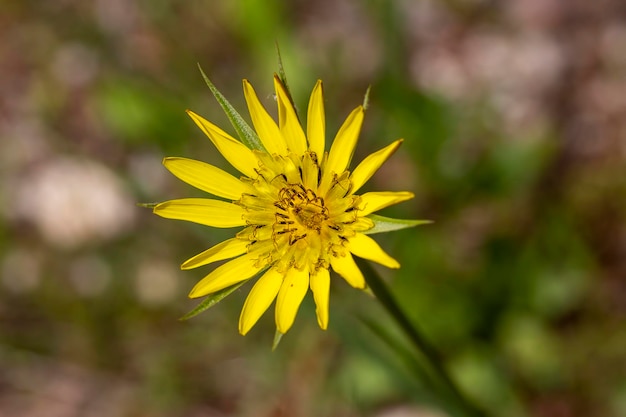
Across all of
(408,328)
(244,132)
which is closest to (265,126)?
(244,132)

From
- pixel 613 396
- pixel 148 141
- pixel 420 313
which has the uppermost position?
pixel 148 141

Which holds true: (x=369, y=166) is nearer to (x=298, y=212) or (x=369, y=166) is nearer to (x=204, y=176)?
(x=298, y=212)

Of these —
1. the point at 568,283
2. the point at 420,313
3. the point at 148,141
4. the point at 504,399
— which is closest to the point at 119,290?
Answer: the point at 148,141

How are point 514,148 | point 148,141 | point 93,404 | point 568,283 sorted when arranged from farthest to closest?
point 148,141
point 93,404
point 514,148
point 568,283

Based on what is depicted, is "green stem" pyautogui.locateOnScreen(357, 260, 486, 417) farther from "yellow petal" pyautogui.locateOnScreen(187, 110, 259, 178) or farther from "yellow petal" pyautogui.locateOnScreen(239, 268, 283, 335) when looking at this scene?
"yellow petal" pyautogui.locateOnScreen(187, 110, 259, 178)

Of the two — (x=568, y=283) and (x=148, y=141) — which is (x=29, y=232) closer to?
(x=148, y=141)

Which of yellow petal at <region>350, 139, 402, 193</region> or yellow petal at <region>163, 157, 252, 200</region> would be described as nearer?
yellow petal at <region>350, 139, 402, 193</region>

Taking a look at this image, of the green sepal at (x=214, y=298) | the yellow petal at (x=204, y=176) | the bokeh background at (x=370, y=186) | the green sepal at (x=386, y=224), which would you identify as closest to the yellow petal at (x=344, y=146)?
the green sepal at (x=386, y=224)

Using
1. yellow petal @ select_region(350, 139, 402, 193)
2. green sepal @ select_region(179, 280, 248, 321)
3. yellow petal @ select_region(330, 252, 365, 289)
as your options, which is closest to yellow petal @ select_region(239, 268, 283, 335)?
green sepal @ select_region(179, 280, 248, 321)
